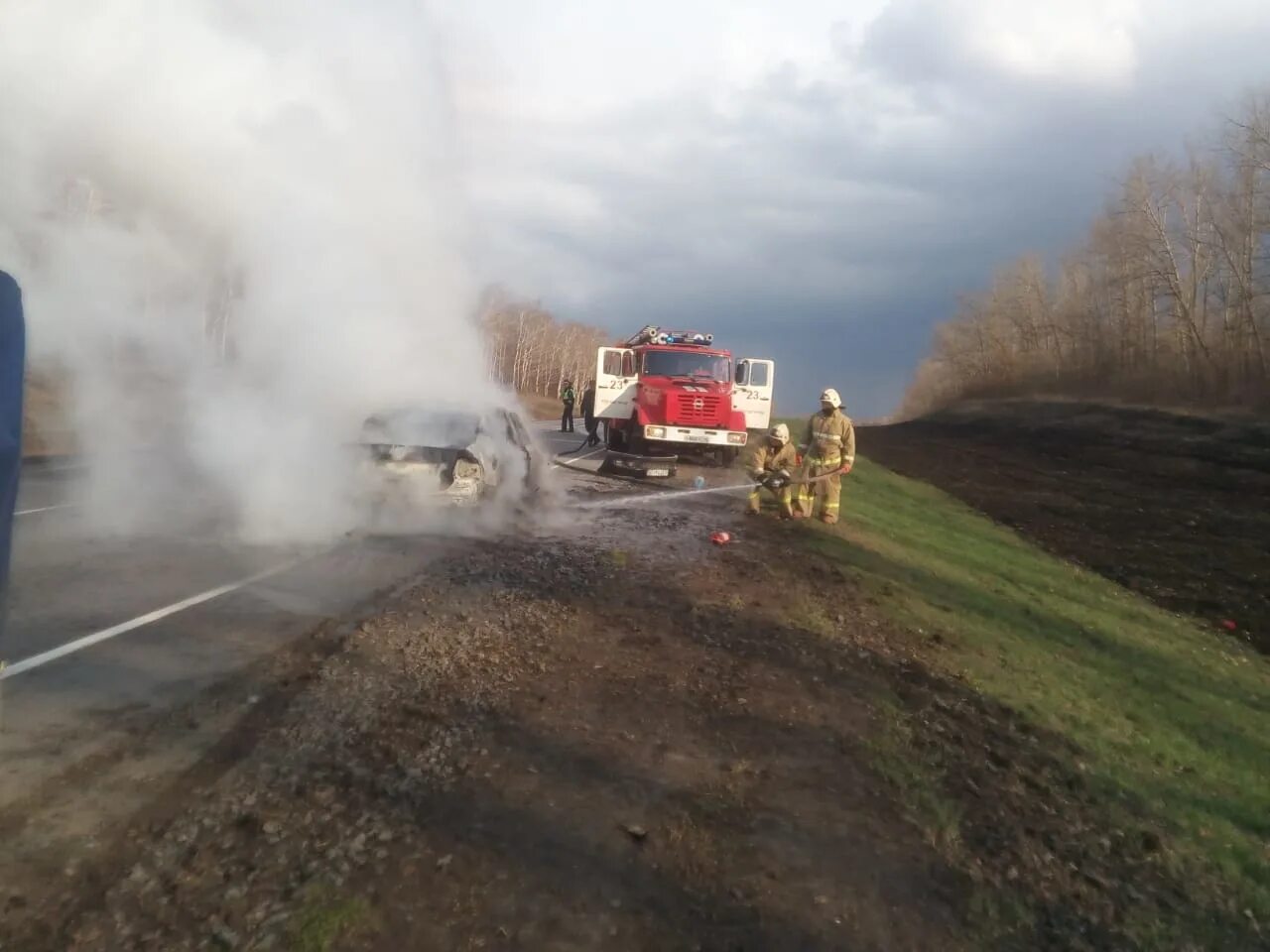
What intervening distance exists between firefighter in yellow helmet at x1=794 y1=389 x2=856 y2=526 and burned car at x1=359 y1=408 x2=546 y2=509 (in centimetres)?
387

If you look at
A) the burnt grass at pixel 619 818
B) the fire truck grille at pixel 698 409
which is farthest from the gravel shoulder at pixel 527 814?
the fire truck grille at pixel 698 409

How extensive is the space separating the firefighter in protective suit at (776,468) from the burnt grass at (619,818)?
6.07 m

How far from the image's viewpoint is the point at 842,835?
4324mm

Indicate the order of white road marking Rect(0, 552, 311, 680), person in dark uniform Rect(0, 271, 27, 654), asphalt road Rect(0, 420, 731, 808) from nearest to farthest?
person in dark uniform Rect(0, 271, 27, 654), asphalt road Rect(0, 420, 731, 808), white road marking Rect(0, 552, 311, 680)

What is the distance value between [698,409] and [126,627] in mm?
14218

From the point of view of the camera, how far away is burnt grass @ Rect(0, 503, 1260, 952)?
347 centimetres

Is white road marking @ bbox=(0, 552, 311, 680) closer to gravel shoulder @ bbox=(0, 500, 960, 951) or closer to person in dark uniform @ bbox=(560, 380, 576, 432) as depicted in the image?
gravel shoulder @ bbox=(0, 500, 960, 951)

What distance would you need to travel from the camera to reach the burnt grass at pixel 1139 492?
14.4 meters

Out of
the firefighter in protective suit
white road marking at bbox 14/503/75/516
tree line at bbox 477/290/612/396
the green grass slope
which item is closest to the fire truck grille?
the green grass slope

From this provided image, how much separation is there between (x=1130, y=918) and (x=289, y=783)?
3.62 metres

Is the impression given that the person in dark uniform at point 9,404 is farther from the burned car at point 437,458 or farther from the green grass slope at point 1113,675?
the burned car at point 437,458

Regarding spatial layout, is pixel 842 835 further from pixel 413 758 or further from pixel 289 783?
pixel 289 783

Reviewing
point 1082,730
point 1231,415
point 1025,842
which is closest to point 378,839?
point 1025,842

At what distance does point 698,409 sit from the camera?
1995cm
